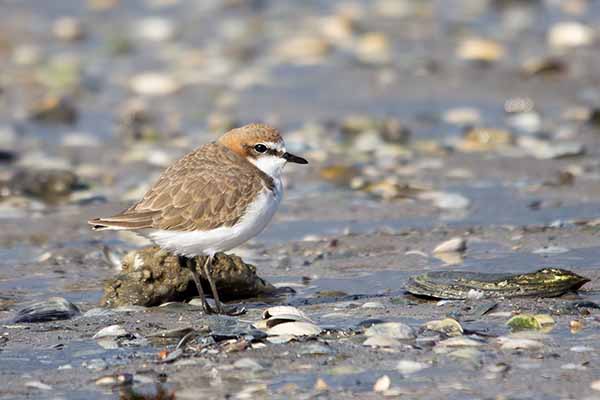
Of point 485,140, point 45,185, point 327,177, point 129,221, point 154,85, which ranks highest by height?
point 154,85

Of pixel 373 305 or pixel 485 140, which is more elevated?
pixel 485 140

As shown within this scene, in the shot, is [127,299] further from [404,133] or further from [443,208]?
[404,133]

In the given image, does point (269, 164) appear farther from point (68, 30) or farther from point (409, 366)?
point (68, 30)

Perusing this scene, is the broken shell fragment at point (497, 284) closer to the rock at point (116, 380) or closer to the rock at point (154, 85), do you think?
the rock at point (116, 380)

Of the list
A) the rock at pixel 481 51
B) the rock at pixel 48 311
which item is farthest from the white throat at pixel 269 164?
the rock at pixel 481 51

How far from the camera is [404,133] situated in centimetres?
1036

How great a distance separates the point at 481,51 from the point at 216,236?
7.16 meters

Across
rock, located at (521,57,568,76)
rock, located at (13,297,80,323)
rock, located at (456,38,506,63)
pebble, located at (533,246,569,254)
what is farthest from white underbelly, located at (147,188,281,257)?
rock, located at (456,38,506,63)

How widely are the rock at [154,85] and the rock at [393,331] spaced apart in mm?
7271

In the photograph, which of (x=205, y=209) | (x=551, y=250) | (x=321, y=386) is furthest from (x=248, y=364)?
(x=551, y=250)

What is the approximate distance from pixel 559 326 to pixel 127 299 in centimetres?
223

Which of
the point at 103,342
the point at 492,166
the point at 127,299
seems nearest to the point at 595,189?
the point at 492,166

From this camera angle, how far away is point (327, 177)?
30.5ft

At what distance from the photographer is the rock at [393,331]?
16.6 ft
